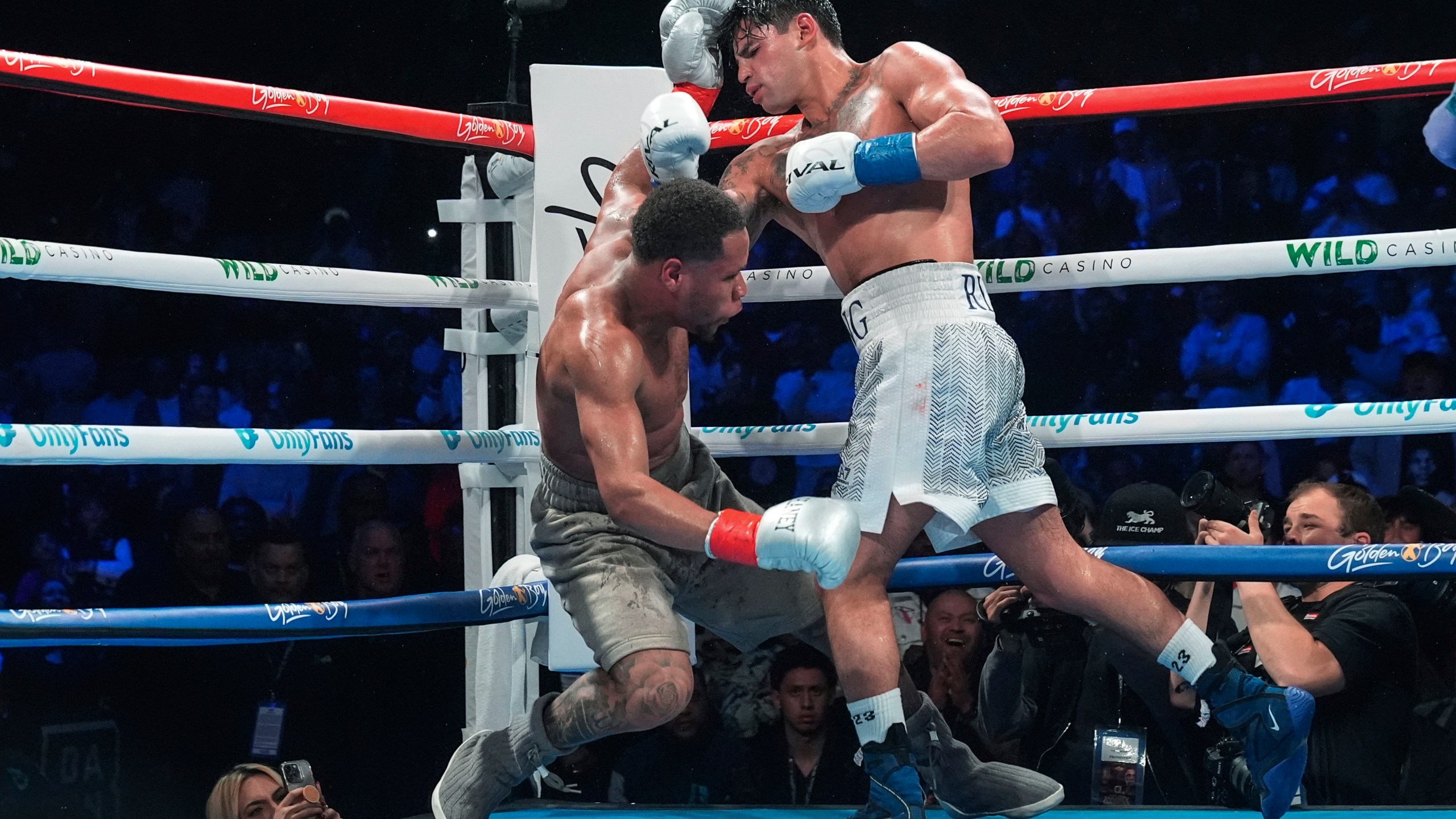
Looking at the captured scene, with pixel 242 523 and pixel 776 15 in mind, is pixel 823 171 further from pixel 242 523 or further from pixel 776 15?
pixel 242 523

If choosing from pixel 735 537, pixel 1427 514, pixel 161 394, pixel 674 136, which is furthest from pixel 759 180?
pixel 161 394

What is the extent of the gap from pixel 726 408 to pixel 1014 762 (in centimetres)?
176

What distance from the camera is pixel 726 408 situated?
4410 mm

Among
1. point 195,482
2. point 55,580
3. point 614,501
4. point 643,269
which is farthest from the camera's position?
point 195,482

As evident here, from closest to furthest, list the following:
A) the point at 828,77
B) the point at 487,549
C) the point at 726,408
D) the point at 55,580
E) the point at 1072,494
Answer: the point at 828,77 < the point at 487,549 < the point at 1072,494 < the point at 55,580 < the point at 726,408

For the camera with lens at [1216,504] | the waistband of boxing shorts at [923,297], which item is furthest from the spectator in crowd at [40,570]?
the camera with lens at [1216,504]

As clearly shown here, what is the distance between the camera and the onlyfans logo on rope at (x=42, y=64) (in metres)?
1.86

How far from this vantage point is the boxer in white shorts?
74.5 inches

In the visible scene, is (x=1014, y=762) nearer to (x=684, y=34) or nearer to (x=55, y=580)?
(x=684, y=34)

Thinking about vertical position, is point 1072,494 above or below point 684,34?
below

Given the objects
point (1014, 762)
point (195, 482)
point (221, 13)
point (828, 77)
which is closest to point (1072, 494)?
point (1014, 762)

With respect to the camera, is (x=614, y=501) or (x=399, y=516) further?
(x=399, y=516)

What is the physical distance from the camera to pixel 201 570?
367cm

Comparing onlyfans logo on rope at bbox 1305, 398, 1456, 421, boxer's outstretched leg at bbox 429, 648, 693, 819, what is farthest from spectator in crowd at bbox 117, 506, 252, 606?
onlyfans logo on rope at bbox 1305, 398, 1456, 421
